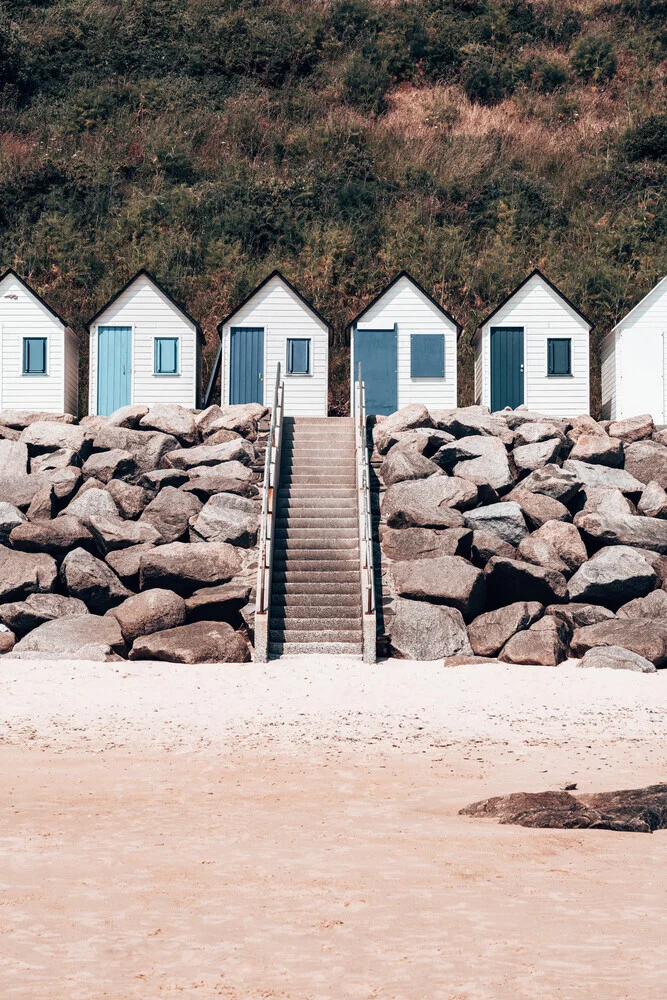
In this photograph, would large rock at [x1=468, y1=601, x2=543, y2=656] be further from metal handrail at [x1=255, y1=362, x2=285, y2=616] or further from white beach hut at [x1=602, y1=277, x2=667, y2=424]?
white beach hut at [x1=602, y1=277, x2=667, y2=424]

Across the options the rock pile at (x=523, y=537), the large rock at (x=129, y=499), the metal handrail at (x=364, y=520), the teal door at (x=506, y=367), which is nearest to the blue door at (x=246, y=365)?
the rock pile at (x=523, y=537)

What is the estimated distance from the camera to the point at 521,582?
57.3 ft

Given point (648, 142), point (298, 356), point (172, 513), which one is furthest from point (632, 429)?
point (648, 142)

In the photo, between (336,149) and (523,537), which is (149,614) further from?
(336,149)

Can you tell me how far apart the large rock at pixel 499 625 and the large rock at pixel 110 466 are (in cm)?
823

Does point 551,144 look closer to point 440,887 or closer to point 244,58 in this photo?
point 244,58

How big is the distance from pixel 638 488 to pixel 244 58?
37213 millimetres

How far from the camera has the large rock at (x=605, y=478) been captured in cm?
2102

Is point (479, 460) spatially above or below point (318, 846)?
above

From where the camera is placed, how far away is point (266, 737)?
1184 centimetres

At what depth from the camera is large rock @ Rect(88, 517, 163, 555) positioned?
61.6 ft

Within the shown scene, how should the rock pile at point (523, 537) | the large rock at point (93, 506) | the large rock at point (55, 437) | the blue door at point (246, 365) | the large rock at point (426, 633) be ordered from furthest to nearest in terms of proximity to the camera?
the blue door at point (246, 365)
the large rock at point (55, 437)
the large rock at point (93, 506)
the rock pile at point (523, 537)
the large rock at point (426, 633)

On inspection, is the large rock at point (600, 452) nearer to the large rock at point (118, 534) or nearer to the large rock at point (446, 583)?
the large rock at point (446, 583)

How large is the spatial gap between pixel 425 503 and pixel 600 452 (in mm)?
4665
